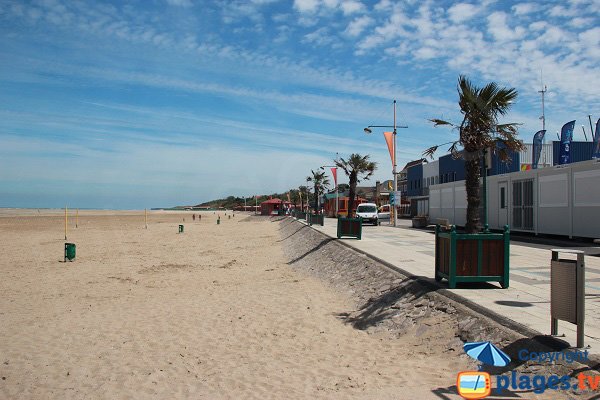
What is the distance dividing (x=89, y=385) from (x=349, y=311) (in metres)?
5.19

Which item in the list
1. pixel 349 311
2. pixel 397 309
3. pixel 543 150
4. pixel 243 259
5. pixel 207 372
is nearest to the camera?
pixel 207 372

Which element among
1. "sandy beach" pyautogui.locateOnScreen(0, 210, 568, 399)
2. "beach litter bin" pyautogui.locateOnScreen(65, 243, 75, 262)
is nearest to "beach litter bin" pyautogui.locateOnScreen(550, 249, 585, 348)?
"sandy beach" pyautogui.locateOnScreen(0, 210, 568, 399)

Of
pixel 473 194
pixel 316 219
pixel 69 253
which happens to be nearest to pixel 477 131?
pixel 473 194

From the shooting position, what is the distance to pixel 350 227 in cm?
2047

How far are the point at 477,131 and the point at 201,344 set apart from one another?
19.8 ft

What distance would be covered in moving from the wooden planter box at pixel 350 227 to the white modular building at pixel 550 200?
7.14 metres

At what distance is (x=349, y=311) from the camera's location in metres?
9.61

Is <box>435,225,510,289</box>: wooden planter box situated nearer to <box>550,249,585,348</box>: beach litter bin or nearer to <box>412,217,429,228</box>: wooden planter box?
<box>550,249,585,348</box>: beach litter bin

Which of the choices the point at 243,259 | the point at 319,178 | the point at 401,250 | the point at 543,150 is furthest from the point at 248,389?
the point at 319,178

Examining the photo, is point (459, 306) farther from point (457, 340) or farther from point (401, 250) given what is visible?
point (401, 250)

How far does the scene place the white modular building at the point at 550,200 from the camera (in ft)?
55.4

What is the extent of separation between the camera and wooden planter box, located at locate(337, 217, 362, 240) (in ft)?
66.6

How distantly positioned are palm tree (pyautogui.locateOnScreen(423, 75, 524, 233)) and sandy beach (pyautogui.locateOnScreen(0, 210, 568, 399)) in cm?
301

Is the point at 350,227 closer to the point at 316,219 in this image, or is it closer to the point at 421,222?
the point at 421,222
